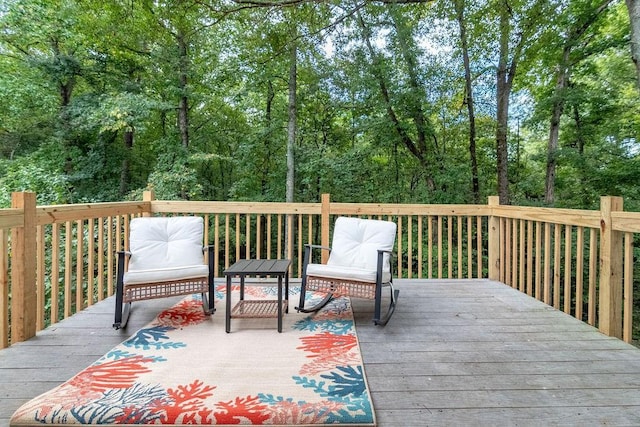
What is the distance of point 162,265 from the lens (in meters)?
3.00

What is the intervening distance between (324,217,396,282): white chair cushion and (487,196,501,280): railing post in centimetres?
176

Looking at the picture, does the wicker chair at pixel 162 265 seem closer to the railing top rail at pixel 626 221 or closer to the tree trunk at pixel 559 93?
the railing top rail at pixel 626 221

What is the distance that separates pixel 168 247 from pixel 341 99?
18.4ft

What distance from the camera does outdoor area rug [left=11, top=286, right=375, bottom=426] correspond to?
1.52 meters

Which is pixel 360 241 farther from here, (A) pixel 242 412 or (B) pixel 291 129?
(B) pixel 291 129

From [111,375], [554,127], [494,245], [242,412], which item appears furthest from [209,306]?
[554,127]

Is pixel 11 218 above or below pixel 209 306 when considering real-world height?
above

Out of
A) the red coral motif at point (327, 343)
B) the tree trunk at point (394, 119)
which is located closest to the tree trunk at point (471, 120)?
the tree trunk at point (394, 119)

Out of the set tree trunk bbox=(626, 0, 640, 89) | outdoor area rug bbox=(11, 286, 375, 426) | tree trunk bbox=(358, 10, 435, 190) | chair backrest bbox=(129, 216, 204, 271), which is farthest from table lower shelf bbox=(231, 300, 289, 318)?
tree trunk bbox=(358, 10, 435, 190)

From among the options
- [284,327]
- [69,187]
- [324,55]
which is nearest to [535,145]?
[324,55]

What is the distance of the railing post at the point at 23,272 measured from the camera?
2.37 m

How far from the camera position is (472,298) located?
136 inches

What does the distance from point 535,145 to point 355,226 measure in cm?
628

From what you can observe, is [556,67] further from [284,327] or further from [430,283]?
[284,327]
